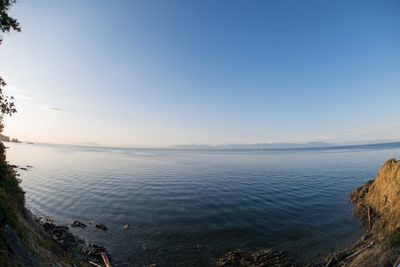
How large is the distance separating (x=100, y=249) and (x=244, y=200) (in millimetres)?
24595

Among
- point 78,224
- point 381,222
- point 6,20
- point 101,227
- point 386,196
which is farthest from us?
point 78,224

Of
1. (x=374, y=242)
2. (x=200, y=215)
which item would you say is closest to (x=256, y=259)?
(x=374, y=242)

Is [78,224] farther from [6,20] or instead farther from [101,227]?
[6,20]

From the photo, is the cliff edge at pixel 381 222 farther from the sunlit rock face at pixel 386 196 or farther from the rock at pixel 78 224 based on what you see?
the rock at pixel 78 224

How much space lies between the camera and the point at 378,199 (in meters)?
28.1

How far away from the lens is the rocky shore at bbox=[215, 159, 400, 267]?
13359 mm

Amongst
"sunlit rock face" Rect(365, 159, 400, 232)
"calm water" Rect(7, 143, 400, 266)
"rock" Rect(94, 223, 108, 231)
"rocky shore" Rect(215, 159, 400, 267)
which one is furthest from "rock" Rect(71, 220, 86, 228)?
"sunlit rock face" Rect(365, 159, 400, 232)

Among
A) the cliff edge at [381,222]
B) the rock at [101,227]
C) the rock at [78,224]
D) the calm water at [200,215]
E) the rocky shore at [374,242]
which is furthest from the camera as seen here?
the rock at [78,224]

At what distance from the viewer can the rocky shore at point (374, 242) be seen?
1336 cm

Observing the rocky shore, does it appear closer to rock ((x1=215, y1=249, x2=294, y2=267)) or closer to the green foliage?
rock ((x1=215, y1=249, x2=294, y2=267))

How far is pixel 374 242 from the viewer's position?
57.0ft

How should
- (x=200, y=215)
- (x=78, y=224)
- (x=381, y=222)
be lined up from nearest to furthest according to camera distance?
1. (x=381, y=222)
2. (x=78, y=224)
3. (x=200, y=215)

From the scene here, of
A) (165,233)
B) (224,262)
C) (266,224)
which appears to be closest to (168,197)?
(165,233)

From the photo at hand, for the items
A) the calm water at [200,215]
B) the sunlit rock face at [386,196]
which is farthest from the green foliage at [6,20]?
the sunlit rock face at [386,196]
